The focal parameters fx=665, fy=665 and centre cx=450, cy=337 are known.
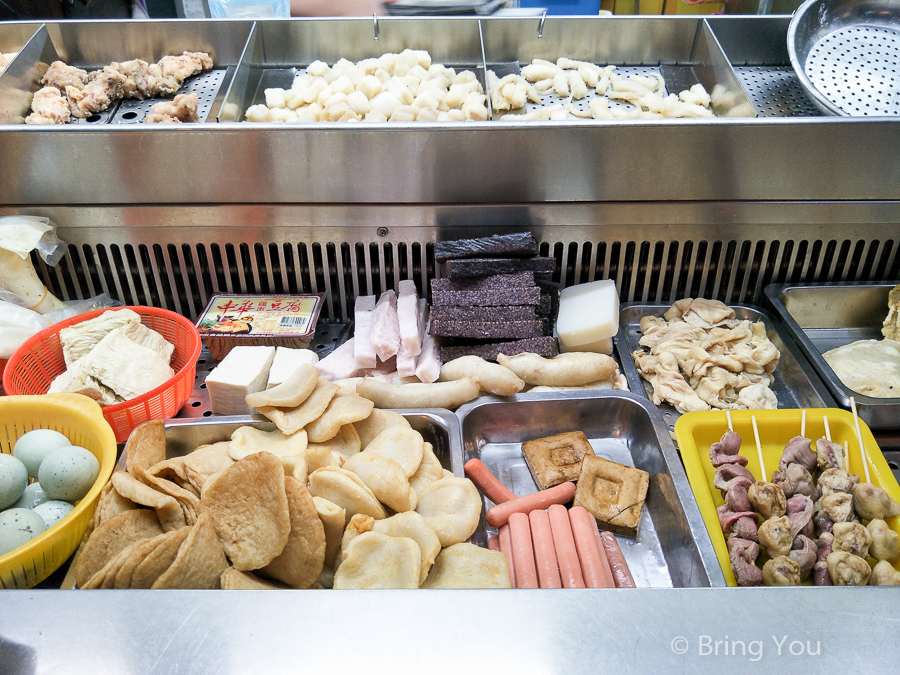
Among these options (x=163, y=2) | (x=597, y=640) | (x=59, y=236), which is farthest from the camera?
(x=163, y=2)

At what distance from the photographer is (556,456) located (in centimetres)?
190

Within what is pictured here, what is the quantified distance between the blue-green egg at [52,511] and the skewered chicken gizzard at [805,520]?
57.9 inches

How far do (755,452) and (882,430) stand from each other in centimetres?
35

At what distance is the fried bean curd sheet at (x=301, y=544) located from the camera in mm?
1303

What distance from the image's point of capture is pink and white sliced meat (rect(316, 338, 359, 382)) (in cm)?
203

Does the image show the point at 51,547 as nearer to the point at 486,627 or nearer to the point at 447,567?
the point at 447,567

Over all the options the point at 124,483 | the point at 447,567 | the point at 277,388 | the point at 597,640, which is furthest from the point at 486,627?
the point at 277,388

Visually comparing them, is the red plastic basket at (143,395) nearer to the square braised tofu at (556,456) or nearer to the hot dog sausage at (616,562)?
the square braised tofu at (556,456)

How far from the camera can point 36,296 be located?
213 centimetres

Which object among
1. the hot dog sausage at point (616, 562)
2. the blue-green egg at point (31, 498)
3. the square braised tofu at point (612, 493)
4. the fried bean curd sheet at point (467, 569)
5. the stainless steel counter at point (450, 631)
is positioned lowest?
the hot dog sausage at point (616, 562)

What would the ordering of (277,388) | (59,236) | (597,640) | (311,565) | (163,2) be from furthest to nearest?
(163,2) < (59,236) < (277,388) < (311,565) < (597,640)

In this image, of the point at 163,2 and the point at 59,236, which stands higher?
the point at 163,2

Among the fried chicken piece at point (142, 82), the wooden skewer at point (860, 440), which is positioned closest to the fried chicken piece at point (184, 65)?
the fried chicken piece at point (142, 82)

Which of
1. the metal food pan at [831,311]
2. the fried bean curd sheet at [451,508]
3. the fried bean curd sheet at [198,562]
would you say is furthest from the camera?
the metal food pan at [831,311]
